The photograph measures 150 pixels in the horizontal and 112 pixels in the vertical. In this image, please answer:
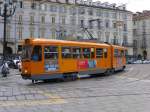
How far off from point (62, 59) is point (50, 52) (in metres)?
1.15

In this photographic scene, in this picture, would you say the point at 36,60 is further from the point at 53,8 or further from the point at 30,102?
the point at 53,8

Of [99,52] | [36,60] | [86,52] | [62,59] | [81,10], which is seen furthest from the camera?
[81,10]

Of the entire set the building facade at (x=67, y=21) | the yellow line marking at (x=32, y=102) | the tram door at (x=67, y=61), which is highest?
the building facade at (x=67, y=21)

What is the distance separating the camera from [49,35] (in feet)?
259

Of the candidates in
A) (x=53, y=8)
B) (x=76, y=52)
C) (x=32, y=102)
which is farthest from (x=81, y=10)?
(x=32, y=102)

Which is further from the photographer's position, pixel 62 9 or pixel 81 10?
pixel 81 10

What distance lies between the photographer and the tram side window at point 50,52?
21950mm

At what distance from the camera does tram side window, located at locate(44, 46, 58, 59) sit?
22.0 m

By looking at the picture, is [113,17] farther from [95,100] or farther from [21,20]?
[95,100]

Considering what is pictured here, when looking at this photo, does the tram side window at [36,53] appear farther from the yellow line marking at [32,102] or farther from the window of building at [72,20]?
the window of building at [72,20]

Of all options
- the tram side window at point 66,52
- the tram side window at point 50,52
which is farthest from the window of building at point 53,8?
the tram side window at point 50,52

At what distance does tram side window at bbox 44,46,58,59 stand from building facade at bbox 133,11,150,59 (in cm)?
7636

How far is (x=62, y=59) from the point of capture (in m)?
23.2

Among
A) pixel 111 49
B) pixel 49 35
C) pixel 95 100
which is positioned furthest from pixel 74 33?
pixel 95 100
